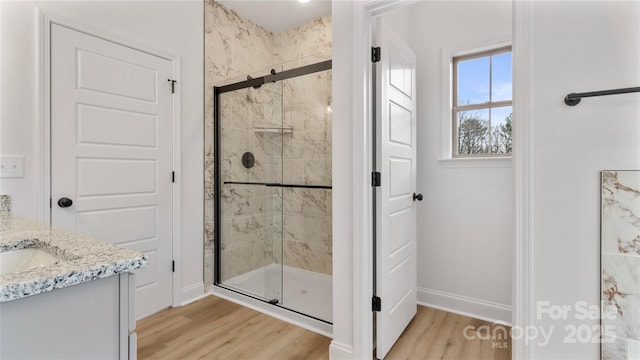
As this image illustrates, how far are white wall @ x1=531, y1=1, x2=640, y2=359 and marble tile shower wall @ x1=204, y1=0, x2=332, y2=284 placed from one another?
67.3 inches

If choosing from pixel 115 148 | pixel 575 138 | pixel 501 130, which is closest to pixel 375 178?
pixel 575 138

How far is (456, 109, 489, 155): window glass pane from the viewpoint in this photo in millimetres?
2506

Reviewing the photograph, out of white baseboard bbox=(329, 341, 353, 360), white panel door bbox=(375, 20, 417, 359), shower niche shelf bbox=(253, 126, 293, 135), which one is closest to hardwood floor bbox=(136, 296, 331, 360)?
white baseboard bbox=(329, 341, 353, 360)

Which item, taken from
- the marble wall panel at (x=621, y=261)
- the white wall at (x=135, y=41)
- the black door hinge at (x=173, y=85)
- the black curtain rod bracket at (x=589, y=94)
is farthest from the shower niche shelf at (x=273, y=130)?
the marble wall panel at (x=621, y=261)

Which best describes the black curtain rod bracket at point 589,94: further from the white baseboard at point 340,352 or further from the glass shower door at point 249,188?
the glass shower door at point 249,188

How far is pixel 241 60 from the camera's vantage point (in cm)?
332

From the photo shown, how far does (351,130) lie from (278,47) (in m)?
2.41

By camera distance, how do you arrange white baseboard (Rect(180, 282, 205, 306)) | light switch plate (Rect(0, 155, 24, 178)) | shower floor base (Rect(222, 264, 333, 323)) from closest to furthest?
light switch plate (Rect(0, 155, 24, 178))
shower floor base (Rect(222, 264, 333, 323))
white baseboard (Rect(180, 282, 205, 306))

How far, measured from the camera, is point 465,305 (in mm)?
2494

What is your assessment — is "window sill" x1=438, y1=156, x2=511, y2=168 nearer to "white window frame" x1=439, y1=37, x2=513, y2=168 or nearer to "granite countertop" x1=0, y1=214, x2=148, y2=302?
"white window frame" x1=439, y1=37, x2=513, y2=168

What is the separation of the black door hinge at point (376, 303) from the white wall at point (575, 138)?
79cm

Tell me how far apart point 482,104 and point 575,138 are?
1399mm

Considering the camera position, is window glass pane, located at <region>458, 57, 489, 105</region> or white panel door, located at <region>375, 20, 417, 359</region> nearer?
white panel door, located at <region>375, 20, 417, 359</region>

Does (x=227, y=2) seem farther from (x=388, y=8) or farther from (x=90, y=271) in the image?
(x=90, y=271)
